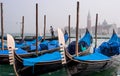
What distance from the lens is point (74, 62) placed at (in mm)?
9062

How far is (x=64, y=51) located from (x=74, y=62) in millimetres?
632

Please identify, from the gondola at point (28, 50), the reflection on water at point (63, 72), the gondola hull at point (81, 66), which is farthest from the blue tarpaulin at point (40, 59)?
the gondola at point (28, 50)

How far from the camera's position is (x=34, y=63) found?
9.55 m

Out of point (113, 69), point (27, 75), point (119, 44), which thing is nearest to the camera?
point (27, 75)

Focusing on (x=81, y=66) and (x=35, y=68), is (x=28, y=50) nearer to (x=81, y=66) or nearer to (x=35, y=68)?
(x=35, y=68)

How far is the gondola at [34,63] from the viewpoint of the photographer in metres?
8.76

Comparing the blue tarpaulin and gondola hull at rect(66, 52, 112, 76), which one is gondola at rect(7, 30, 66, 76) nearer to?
the blue tarpaulin

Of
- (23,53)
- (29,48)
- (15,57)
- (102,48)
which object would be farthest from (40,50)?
(15,57)

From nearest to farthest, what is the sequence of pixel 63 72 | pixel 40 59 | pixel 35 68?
pixel 35 68
pixel 40 59
pixel 63 72

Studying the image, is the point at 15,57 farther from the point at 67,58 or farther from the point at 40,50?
the point at 40,50

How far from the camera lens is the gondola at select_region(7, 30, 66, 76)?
28.7ft

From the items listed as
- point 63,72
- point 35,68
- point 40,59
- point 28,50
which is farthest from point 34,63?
point 28,50

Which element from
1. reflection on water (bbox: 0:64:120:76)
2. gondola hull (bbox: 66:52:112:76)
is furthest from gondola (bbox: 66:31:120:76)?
reflection on water (bbox: 0:64:120:76)

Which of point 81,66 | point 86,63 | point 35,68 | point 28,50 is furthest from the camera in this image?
point 28,50
